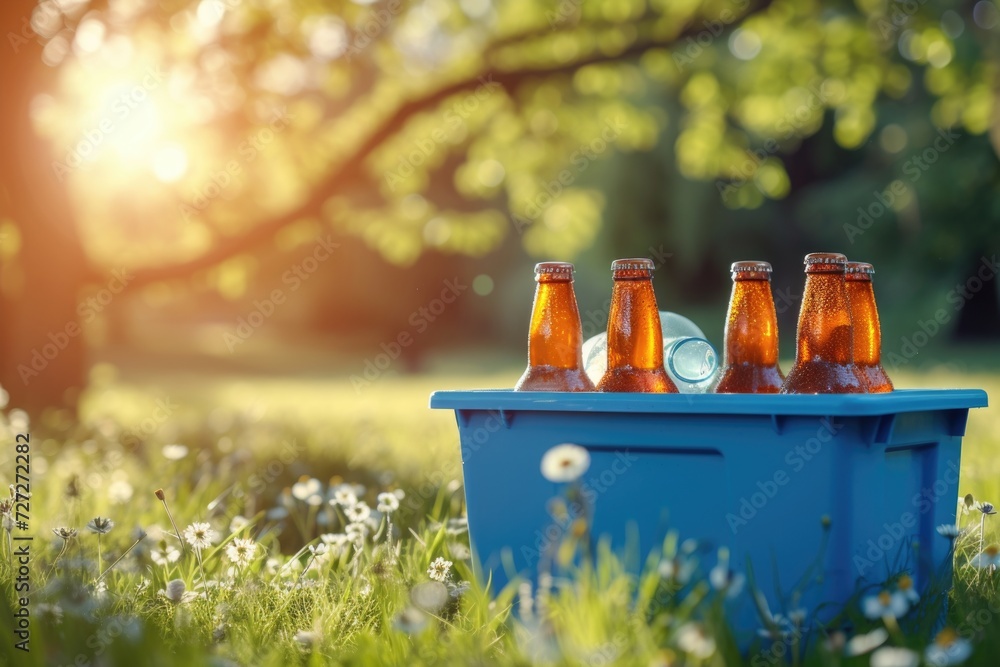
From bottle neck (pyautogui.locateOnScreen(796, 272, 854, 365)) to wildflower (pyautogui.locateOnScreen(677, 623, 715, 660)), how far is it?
0.85 m

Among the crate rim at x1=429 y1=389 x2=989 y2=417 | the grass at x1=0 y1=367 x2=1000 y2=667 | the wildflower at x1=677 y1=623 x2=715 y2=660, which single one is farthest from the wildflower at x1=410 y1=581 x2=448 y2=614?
the wildflower at x1=677 y1=623 x2=715 y2=660

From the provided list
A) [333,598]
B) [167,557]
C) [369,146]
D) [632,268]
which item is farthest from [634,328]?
[369,146]

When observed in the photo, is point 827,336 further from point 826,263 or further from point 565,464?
point 565,464

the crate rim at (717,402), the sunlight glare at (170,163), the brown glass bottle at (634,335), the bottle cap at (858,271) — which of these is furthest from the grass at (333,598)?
the sunlight glare at (170,163)

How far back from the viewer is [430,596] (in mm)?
2049

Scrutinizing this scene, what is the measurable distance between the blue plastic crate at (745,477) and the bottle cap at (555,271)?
1.00ft

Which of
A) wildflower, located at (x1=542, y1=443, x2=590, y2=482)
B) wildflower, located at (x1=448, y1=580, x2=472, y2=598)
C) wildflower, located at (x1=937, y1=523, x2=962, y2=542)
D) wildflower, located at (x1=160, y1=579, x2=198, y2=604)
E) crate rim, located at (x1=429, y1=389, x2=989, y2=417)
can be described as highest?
crate rim, located at (x1=429, y1=389, x2=989, y2=417)

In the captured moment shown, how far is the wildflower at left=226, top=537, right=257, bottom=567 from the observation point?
2307mm

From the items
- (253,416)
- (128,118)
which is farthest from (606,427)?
(128,118)

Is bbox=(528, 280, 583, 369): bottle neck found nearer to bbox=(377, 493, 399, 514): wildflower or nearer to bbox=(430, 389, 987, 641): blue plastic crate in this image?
bbox=(430, 389, 987, 641): blue plastic crate

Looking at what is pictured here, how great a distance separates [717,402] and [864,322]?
59 cm

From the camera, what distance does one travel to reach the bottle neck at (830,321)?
2195 mm

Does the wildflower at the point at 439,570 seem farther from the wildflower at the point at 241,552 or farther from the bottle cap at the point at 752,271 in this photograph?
the bottle cap at the point at 752,271

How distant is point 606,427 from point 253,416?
Result: 374 centimetres
